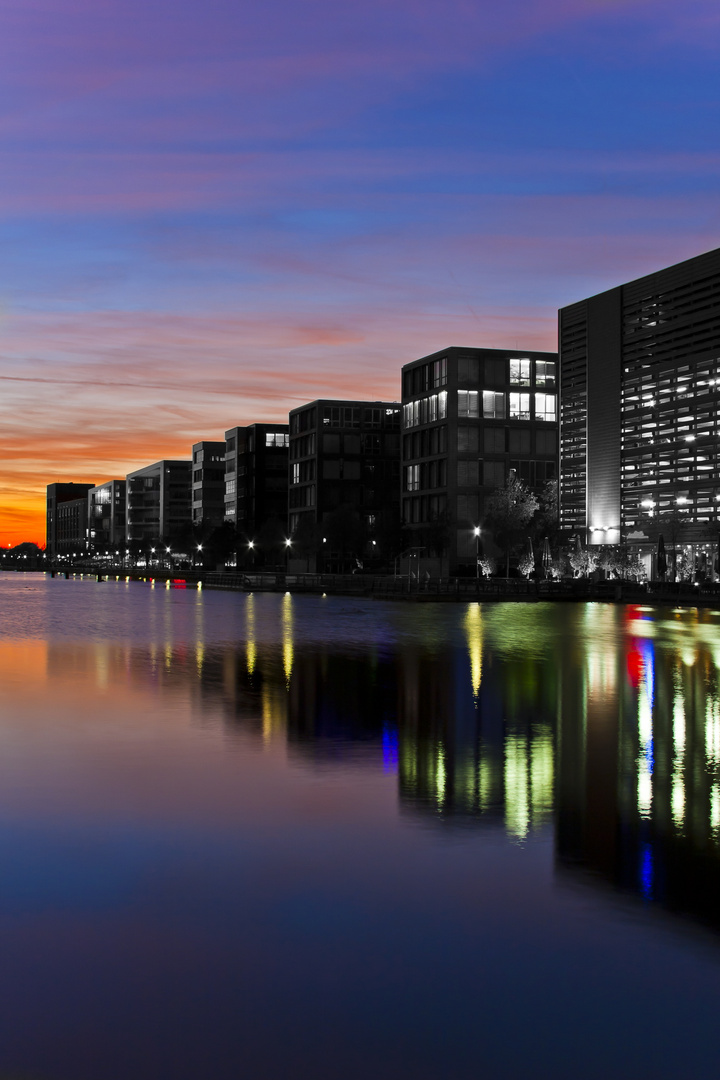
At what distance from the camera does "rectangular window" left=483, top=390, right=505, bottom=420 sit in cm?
12488

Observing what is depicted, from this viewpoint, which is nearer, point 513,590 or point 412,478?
point 513,590

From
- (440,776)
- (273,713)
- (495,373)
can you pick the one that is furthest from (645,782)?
(495,373)

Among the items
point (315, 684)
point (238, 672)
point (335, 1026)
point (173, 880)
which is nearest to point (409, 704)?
point (315, 684)

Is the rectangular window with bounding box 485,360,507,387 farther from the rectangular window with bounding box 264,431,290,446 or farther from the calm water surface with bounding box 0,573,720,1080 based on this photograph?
the calm water surface with bounding box 0,573,720,1080

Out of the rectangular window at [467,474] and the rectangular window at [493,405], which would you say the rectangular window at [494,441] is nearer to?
the rectangular window at [493,405]

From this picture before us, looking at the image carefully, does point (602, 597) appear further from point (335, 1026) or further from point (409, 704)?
point (335, 1026)

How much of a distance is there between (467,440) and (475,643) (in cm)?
9268

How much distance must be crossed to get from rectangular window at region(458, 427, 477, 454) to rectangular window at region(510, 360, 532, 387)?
7869 millimetres

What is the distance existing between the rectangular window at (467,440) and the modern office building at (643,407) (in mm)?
11308

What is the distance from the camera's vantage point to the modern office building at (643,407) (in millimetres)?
110062

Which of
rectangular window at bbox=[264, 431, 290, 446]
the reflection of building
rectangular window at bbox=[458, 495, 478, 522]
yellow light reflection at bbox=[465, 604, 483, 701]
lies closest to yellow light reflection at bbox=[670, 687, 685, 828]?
the reflection of building

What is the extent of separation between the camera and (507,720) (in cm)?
1630

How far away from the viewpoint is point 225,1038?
5277mm

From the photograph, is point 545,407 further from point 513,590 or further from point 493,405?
point 513,590
